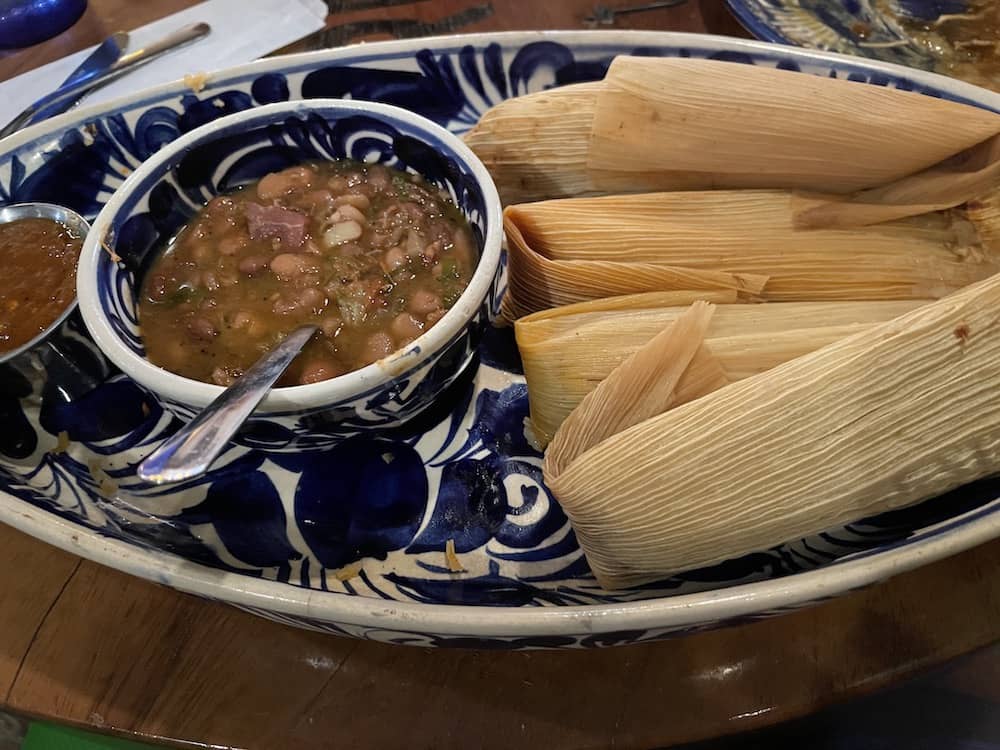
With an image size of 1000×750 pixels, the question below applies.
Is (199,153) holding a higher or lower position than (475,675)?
higher

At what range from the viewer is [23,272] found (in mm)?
1208

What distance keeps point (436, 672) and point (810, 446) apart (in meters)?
0.55

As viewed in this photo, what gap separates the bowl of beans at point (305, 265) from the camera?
37.8 inches

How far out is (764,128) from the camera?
1.13 m

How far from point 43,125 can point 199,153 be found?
14.9 inches

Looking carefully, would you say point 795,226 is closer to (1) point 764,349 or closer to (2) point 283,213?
(1) point 764,349

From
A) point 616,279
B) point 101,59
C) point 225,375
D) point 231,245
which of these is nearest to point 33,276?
point 231,245

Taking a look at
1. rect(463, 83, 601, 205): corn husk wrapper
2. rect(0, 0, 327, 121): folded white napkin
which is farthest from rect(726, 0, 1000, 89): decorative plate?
rect(0, 0, 327, 121): folded white napkin

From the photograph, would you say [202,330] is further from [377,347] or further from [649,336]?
[649,336]

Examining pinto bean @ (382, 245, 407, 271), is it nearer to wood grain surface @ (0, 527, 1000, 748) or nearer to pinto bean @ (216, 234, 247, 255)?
pinto bean @ (216, 234, 247, 255)

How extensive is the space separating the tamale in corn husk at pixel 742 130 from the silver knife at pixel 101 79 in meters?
1.13

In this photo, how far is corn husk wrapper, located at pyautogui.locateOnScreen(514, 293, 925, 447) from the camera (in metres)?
0.96

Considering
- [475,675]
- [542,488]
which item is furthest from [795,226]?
[475,675]

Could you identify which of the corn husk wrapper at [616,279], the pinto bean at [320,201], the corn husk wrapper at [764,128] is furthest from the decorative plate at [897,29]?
the pinto bean at [320,201]
